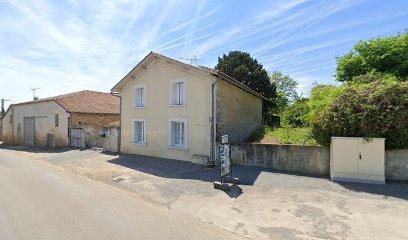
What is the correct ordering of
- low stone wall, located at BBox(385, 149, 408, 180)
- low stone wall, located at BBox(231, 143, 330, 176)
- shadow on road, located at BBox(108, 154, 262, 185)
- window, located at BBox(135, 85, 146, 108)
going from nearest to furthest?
low stone wall, located at BBox(385, 149, 408, 180)
low stone wall, located at BBox(231, 143, 330, 176)
shadow on road, located at BBox(108, 154, 262, 185)
window, located at BBox(135, 85, 146, 108)

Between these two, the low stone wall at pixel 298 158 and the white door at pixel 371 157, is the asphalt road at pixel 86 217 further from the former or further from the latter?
the white door at pixel 371 157

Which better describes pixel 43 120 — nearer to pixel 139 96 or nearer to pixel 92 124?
pixel 92 124

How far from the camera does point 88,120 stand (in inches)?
888

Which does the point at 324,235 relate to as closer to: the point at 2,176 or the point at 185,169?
the point at 185,169

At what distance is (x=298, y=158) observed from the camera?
10.1 metres

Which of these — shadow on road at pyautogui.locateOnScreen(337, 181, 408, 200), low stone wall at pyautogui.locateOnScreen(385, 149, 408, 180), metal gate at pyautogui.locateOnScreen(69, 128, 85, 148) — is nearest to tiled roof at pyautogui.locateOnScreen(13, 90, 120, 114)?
metal gate at pyautogui.locateOnScreen(69, 128, 85, 148)

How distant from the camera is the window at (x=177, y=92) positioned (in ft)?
44.5

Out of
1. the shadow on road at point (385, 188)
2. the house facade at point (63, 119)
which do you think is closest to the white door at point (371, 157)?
the shadow on road at point (385, 188)

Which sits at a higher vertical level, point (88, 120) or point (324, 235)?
point (88, 120)

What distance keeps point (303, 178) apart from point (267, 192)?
205cm

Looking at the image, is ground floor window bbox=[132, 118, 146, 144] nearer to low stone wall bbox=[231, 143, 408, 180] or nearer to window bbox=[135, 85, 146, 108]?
window bbox=[135, 85, 146, 108]

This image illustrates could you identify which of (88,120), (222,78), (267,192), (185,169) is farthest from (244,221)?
(88,120)

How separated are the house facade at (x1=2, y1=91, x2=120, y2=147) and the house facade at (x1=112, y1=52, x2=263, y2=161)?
4.11 meters

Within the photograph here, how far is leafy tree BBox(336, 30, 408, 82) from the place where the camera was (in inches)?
510
